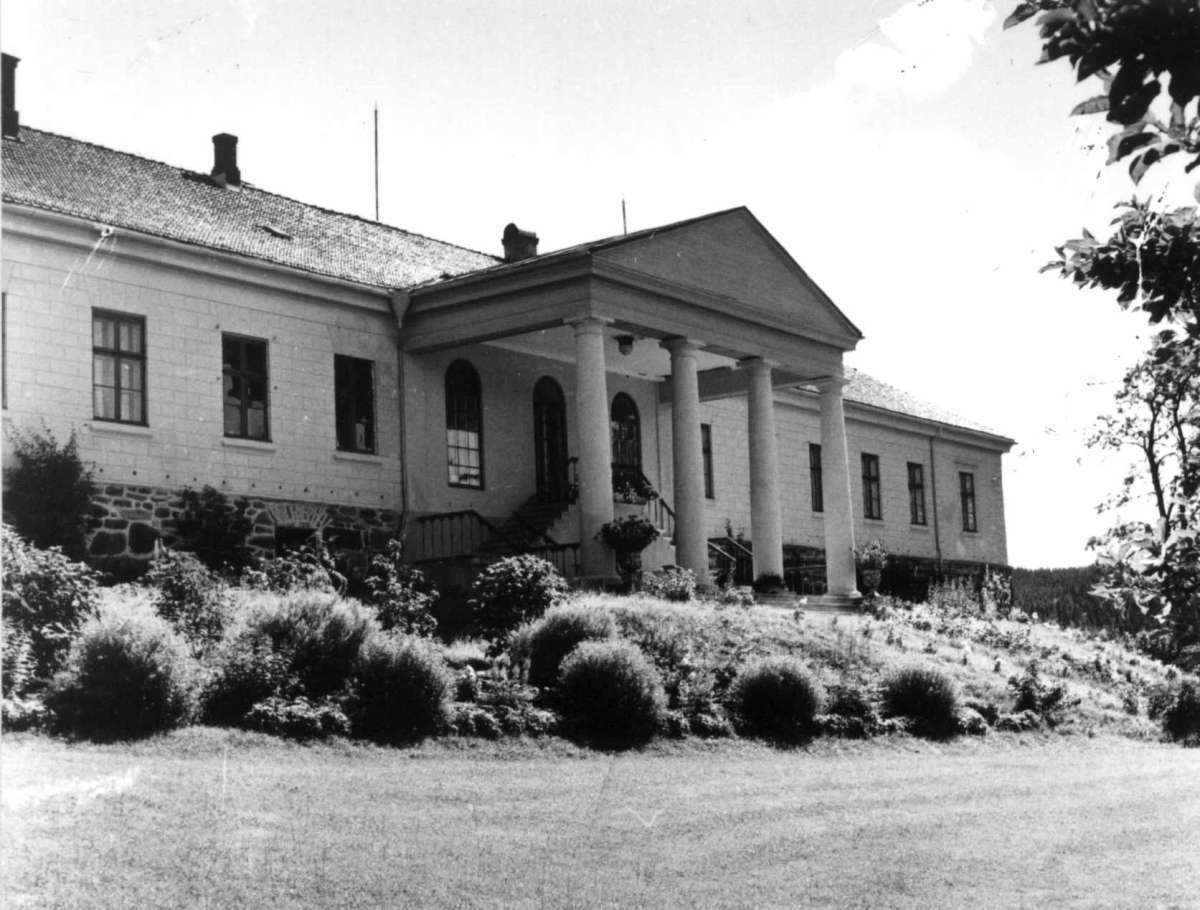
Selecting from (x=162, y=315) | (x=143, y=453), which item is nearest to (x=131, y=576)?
(x=143, y=453)

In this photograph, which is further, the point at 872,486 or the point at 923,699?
the point at 872,486

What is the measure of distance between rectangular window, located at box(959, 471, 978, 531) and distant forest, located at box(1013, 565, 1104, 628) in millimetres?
2078

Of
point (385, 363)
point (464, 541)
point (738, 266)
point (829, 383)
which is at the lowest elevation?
point (464, 541)

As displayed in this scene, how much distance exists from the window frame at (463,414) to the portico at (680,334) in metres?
0.79

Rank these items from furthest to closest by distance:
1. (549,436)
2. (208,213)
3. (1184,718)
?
(549,436) < (208,213) < (1184,718)

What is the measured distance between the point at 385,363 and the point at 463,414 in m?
2.12

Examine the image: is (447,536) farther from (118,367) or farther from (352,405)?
(118,367)

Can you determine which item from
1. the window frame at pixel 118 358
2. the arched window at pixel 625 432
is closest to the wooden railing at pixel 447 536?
the arched window at pixel 625 432

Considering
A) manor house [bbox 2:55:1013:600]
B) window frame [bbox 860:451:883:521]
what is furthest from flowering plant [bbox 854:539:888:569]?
window frame [bbox 860:451:883:521]

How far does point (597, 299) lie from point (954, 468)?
20.9 metres

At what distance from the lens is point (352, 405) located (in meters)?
24.1

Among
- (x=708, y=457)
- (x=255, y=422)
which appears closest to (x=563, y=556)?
(x=255, y=422)

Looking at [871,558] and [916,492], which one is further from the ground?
[916,492]

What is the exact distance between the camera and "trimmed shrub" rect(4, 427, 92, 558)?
742 inches
